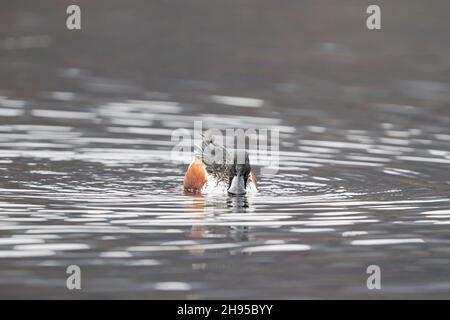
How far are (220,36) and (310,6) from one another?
3.00m

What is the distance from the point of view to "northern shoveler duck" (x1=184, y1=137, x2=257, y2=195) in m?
14.0

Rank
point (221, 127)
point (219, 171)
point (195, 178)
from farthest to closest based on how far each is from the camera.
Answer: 1. point (221, 127)
2. point (219, 171)
3. point (195, 178)

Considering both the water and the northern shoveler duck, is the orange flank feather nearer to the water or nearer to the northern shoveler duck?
the northern shoveler duck

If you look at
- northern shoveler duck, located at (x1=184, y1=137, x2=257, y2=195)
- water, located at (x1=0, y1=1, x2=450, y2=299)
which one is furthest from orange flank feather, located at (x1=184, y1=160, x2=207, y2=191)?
water, located at (x1=0, y1=1, x2=450, y2=299)

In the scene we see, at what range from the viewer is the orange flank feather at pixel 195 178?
14.3 metres

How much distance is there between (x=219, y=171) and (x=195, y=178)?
38 centimetres

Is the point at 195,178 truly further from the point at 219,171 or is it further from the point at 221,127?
the point at 221,127

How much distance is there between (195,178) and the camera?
14352mm

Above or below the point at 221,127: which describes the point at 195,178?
below

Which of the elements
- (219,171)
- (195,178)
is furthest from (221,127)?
(195,178)

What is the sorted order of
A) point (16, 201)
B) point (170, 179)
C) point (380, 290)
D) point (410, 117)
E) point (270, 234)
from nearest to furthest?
point (380, 290), point (270, 234), point (16, 201), point (170, 179), point (410, 117)

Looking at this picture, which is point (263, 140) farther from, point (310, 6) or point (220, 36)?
point (310, 6)

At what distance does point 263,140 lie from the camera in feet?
55.9

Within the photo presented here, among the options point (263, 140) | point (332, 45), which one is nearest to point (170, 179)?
point (263, 140)
